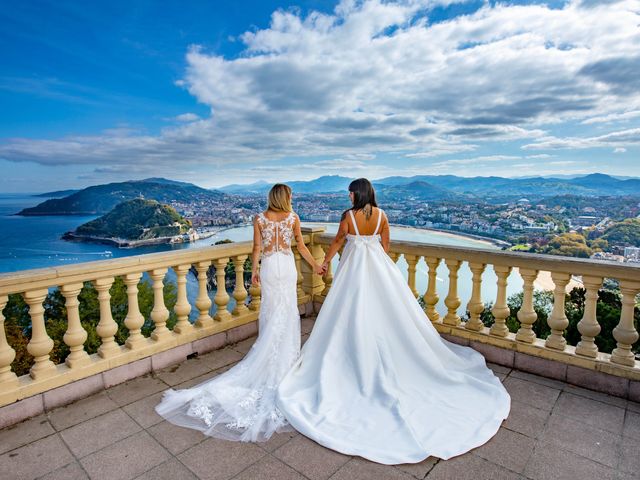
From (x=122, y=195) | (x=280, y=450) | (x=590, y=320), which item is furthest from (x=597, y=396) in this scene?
(x=122, y=195)

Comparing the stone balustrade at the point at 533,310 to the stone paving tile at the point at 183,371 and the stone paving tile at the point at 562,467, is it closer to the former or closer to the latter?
the stone paving tile at the point at 562,467

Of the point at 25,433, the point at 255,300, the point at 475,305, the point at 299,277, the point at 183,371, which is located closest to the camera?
the point at 25,433

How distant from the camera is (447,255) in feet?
12.7

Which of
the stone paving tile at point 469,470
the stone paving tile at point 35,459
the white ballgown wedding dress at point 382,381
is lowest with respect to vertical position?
the stone paving tile at point 469,470

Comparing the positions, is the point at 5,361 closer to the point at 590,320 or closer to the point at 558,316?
the point at 558,316

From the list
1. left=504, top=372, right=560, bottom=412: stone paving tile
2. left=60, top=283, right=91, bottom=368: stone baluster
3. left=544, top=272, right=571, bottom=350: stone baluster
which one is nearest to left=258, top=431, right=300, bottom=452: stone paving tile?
left=60, top=283, right=91, bottom=368: stone baluster

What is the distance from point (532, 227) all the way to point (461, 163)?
2111 centimetres

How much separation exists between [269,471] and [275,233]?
188 centimetres

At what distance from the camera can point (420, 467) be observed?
2.16 metres

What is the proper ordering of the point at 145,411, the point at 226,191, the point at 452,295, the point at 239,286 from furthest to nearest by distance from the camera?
the point at 226,191 → the point at 239,286 → the point at 452,295 → the point at 145,411

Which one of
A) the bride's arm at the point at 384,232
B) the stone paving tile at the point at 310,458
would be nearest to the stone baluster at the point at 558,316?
the bride's arm at the point at 384,232

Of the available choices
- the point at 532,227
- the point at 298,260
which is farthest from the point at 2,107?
the point at 532,227

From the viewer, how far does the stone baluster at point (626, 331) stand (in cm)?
298

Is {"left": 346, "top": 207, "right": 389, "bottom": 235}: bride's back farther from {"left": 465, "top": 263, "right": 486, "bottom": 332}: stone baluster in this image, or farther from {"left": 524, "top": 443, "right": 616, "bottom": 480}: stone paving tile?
{"left": 524, "top": 443, "right": 616, "bottom": 480}: stone paving tile
